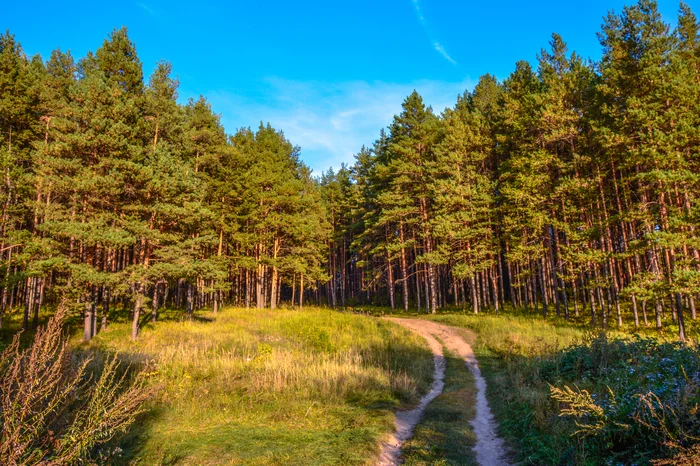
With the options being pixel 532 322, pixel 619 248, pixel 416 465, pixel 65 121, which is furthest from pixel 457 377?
pixel 619 248

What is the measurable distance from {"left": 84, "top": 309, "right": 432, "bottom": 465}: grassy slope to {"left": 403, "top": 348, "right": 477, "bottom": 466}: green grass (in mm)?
726

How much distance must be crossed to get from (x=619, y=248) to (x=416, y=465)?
31480mm

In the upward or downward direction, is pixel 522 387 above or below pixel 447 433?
above

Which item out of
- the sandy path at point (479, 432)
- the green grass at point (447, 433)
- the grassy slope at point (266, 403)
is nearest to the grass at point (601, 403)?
the sandy path at point (479, 432)

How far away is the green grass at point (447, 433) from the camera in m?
6.20

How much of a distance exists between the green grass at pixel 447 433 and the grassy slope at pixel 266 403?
2.38 ft

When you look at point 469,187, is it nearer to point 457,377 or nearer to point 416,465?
point 457,377

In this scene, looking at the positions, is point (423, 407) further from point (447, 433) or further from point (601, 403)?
point (601, 403)

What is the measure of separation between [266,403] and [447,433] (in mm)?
4289

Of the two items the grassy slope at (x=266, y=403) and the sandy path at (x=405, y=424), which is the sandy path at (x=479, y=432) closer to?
the sandy path at (x=405, y=424)

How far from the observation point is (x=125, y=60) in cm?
1858

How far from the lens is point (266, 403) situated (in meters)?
8.69

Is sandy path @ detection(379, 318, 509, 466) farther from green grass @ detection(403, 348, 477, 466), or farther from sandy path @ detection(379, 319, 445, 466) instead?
green grass @ detection(403, 348, 477, 466)

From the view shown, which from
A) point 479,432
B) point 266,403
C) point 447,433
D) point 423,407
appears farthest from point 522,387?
point 266,403
